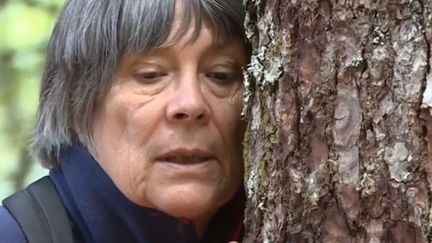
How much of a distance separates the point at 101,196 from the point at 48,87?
306mm

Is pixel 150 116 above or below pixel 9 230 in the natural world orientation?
above

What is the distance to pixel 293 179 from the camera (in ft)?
4.12

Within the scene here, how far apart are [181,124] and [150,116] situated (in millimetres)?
69

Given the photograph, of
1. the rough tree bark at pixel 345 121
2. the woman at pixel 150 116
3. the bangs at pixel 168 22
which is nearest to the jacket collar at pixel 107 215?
the woman at pixel 150 116

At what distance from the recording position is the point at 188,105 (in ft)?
5.12

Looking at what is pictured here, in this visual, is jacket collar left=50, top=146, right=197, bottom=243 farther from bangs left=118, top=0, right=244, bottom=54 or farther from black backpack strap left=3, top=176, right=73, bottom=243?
bangs left=118, top=0, right=244, bottom=54

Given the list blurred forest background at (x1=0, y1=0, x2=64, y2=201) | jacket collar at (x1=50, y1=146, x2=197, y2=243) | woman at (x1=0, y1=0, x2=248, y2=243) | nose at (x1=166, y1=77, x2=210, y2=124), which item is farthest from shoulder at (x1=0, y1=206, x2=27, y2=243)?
blurred forest background at (x1=0, y1=0, x2=64, y2=201)

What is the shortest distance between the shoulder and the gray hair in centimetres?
22

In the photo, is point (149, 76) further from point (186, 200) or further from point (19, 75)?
point (19, 75)

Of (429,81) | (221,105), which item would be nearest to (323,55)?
(429,81)

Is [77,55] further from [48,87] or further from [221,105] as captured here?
[221,105]

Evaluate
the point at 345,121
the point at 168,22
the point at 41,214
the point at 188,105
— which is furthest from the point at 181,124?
the point at 345,121

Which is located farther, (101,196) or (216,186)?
(101,196)

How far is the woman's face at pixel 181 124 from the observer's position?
159cm
